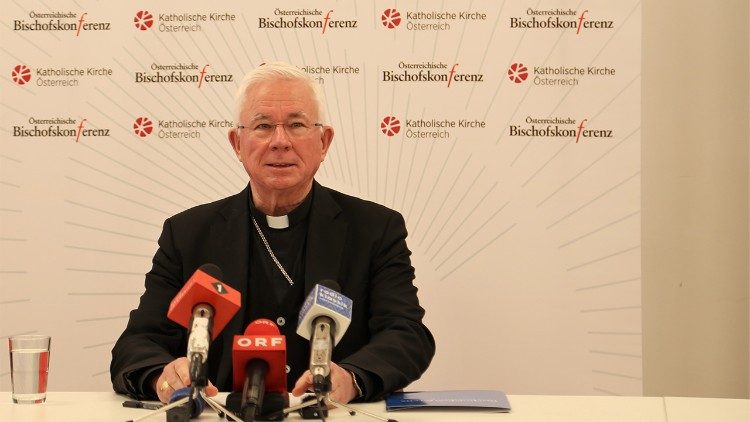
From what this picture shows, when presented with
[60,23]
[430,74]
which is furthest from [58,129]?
[430,74]

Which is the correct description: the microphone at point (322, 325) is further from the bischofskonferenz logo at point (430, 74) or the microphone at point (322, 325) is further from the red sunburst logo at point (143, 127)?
the red sunburst logo at point (143, 127)

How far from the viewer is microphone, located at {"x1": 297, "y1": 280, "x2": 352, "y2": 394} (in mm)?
1978

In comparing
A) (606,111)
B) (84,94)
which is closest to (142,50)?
(84,94)

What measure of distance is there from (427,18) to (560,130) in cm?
80

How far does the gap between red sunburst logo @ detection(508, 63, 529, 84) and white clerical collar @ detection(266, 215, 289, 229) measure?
138 cm

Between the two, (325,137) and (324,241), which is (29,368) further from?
(325,137)

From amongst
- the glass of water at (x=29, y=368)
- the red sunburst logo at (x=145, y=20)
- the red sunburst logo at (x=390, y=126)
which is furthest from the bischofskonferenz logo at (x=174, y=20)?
the glass of water at (x=29, y=368)

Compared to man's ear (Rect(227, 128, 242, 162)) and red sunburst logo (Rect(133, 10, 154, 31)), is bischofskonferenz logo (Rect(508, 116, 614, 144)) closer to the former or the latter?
man's ear (Rect(227, 128, 242, 162))

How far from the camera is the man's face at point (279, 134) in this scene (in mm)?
3293

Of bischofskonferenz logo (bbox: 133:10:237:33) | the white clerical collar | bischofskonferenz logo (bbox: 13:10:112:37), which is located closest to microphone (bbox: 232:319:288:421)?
the white clerical collar

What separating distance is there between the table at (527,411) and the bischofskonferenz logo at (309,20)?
7.15ft

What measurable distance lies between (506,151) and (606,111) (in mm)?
487

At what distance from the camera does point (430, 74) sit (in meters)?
4.25

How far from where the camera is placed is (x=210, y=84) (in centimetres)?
433
